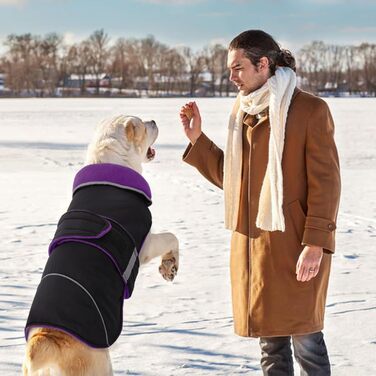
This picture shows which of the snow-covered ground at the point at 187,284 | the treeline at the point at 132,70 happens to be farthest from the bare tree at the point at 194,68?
the snow-covered ground at the point at 187,284

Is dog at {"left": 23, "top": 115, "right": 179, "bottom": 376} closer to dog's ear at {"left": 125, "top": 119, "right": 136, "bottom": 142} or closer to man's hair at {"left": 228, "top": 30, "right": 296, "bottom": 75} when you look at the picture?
dog's ear at {"left": 125, "top": 119, "right": 136, "bottom": 142}

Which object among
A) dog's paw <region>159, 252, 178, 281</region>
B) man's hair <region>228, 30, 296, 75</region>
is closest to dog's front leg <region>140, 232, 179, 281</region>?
dog's paw <region>159, 252, 178, 281</region>

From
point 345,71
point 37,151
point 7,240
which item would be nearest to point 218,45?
point 345,71

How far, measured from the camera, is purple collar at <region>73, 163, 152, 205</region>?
119 inches

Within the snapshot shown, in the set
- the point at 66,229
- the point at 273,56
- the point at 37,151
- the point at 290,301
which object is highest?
the point at 273,56

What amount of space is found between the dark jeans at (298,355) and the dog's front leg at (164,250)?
0.55 meters

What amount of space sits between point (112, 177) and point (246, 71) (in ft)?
2.36

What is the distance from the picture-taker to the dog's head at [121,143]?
128 inches

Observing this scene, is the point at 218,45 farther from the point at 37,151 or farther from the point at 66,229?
the point at 66,229

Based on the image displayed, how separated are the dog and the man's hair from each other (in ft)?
2.33

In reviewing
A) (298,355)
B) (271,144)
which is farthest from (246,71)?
(298,355)

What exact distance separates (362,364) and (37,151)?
1354cm

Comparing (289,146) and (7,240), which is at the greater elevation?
(289,146)

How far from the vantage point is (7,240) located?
6875mm
